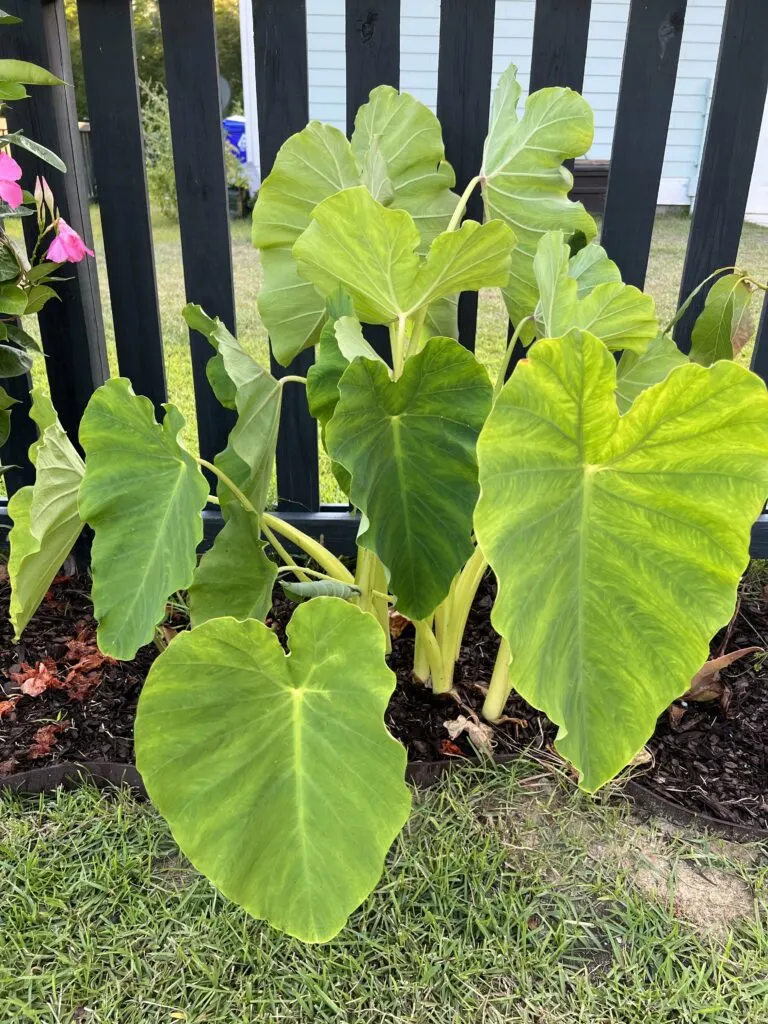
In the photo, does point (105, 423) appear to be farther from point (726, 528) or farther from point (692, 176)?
point (692, 176)

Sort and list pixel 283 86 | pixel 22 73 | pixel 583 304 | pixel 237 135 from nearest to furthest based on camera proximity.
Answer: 1. pixel 583 304
2. pixel 22 73
3. pixel 283 86
4. pixel 237 135

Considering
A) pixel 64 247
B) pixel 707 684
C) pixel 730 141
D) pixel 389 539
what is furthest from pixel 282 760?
pixel 730 141

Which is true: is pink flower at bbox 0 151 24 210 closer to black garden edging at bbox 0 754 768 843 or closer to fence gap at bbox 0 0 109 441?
fence gap at bbox 0 0 109 441

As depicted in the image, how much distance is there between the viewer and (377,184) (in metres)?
1.34

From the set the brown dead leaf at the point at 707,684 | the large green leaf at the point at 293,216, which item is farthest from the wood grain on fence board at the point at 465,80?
the brown dead leaf at the point at 707,684

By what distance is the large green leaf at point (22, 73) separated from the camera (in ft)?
4.18

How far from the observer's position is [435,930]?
1.13 metres

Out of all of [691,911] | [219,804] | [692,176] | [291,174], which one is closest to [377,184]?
[291,174]

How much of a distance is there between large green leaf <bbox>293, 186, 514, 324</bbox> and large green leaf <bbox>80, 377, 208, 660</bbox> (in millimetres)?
316

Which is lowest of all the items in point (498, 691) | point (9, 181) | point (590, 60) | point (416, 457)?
point (498, 691)

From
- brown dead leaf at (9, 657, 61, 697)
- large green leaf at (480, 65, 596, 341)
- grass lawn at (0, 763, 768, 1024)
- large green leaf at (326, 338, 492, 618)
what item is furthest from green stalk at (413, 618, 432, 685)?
brown dead leaf at (9, 657, 61, 697)

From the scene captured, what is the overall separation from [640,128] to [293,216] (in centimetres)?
74

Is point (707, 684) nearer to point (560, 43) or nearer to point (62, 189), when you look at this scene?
point (560, 43)

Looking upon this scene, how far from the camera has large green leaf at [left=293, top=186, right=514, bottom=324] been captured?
102cm
